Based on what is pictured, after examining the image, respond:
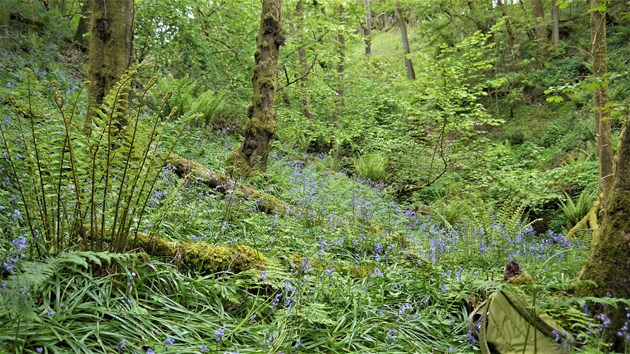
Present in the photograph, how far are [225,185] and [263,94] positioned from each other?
1.71 metres

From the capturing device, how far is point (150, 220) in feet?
9.89

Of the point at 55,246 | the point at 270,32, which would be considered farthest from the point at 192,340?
the point at 270,32

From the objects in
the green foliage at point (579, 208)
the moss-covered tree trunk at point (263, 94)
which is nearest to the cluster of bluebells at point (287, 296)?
the moss-covered tree trunk at point (263, 94)

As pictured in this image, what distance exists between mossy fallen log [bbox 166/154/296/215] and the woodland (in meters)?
0.02

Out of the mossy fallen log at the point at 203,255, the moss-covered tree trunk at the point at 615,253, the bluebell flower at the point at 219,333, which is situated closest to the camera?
the bluebell flower at the point at 219,333

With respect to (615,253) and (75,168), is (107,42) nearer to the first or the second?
(75,168)

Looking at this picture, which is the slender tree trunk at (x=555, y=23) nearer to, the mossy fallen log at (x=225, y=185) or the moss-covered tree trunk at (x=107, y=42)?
the mossy fallen log at (x=225, y=185)

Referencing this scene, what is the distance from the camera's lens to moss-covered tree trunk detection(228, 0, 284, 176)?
5410mm

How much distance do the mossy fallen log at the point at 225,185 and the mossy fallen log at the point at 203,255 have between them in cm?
134

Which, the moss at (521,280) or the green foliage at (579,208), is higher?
the moss at (521,280)

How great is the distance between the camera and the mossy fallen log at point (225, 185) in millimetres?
4230

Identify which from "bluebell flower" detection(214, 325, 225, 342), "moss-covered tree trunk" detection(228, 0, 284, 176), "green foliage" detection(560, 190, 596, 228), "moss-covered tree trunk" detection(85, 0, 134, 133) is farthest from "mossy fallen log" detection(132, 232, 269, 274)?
"green foliage" detection(560, 190, 596, 228)

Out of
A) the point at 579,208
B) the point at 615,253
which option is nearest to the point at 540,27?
the point at 579,208

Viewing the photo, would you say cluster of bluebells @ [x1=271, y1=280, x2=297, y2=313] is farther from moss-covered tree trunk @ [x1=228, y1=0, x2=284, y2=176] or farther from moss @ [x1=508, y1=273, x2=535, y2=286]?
moss-covered tree trunk @ [x1=228, y1=0, x2=284, y2=176]
